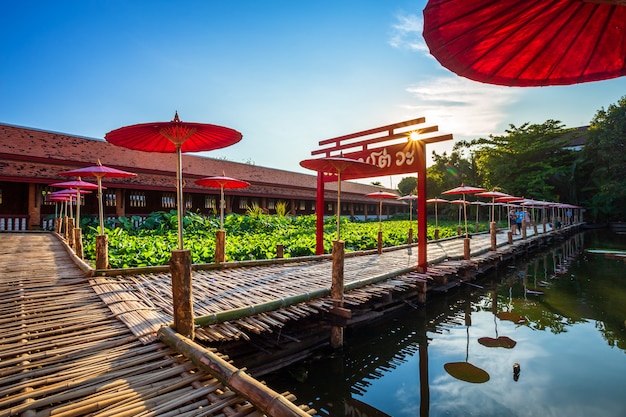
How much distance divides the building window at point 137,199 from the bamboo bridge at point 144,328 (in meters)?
10.6

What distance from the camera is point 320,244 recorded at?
10492 mm

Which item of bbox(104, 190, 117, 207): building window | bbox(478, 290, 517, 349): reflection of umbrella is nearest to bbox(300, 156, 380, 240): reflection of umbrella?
bbox(478, 290, 517, 349): reflection of umbrella

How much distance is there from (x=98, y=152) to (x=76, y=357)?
1807 cm

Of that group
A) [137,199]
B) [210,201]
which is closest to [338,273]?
[137,199]

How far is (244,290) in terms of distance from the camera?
5.49 metres

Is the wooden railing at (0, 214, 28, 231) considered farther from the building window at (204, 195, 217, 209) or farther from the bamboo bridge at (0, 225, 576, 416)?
the building window at (204, 195, 217, 209)

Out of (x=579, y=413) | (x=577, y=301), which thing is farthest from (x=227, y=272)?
(x=577, y=301)

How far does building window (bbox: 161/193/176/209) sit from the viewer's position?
19.6 metres

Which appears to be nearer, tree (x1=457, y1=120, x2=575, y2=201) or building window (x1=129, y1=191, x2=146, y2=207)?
building window (x1=129, y1=191, x2=146, y2=207)

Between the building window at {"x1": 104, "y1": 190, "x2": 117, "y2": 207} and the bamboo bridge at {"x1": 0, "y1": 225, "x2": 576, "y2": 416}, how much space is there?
1002 cm

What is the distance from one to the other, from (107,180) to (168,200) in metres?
4.01

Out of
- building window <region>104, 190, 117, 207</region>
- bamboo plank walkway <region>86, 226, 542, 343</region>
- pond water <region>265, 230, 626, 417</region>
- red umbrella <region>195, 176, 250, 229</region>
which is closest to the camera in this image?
bamboo plank walkway <region>86, 226, 542, 343</region>

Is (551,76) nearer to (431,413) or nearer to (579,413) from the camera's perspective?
(431,413)

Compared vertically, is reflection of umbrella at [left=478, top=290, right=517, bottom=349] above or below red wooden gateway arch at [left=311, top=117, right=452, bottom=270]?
below
